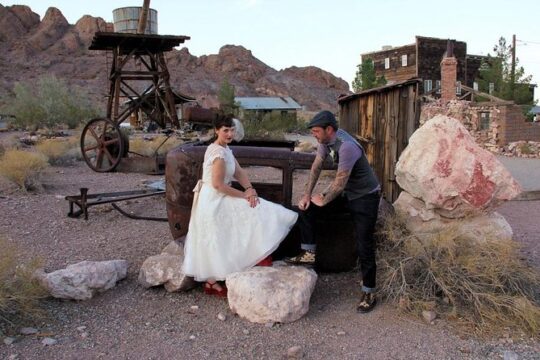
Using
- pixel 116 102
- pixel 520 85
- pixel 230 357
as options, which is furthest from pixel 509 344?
pixel 520 85

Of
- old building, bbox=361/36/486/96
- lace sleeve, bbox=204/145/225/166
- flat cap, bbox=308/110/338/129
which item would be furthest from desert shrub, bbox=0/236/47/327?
old building, bbox=361/36/486/96

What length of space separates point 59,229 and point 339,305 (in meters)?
3.97

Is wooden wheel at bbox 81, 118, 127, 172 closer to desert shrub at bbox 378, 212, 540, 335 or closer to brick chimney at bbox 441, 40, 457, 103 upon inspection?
desert shrub at bbox 378, 212, 540, 335

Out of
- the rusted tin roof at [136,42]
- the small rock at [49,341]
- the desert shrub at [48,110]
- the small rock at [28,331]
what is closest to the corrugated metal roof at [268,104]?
the desert shrub at [48,110]

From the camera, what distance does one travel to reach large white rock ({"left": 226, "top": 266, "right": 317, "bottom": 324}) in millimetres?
3887

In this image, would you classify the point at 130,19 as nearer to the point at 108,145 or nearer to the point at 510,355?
the point at 108,145

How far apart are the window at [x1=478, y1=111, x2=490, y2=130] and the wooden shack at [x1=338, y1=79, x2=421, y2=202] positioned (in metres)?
15.2

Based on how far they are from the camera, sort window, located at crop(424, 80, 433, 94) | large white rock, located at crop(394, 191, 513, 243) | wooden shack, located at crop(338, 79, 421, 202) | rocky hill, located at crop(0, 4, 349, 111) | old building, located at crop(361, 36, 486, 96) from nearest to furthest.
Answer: large white rock, located at crop(394, 191, 513, 243) → wooden shack, located at crop(338, 79, 421, 202) → window, located at crop(424, 80, 433, 94) → old building, located at crop(361, 36, 486, 96) → rocky hill, located at crop(0, 4, 349, 111)

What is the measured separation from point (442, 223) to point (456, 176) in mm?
469

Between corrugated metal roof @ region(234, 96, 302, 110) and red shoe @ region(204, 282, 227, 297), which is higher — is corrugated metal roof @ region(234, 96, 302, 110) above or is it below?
above

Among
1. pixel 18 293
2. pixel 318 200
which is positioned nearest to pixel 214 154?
pixel 318 200

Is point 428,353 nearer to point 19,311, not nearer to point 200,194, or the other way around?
point 200,194

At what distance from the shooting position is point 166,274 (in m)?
4.47

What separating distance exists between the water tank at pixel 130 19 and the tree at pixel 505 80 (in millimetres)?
25927
